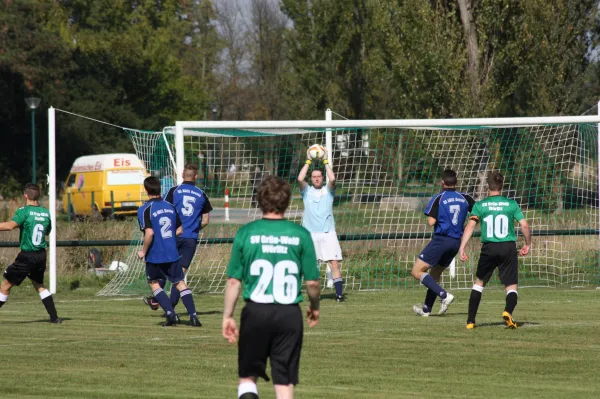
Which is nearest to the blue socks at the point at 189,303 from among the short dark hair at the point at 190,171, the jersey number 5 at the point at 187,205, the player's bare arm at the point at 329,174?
the jersey number 5 at the point at 187,205

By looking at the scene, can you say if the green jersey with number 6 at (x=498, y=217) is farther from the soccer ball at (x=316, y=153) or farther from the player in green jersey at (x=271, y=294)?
the player in green jersey at (x=271, y=294)

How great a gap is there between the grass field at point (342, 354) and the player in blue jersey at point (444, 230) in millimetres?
474

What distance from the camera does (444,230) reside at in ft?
47.0

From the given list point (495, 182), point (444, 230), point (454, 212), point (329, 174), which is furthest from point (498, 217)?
point (329, 174)

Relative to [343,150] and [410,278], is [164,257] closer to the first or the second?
[410,278]

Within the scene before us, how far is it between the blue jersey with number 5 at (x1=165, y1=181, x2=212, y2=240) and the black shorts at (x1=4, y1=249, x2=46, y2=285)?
1.89 m

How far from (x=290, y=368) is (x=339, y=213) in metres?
16.4

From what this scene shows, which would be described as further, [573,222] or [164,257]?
[573,222]

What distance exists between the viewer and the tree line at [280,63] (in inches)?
1326

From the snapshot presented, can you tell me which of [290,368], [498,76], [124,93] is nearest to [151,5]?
[124,93]

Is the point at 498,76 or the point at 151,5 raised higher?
the point at 151,5

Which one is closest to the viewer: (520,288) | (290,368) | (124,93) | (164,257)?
(290,368)

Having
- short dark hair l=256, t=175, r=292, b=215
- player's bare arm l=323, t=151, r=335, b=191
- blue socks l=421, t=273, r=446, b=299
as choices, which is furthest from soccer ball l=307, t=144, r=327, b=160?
short dark hair l=256, t=175, r=292, b=215

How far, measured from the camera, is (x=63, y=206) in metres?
47.2
